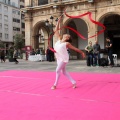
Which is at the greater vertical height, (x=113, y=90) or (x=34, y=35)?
(x=34, y=35)

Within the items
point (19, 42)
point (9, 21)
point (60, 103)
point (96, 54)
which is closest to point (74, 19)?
point (96, 54)

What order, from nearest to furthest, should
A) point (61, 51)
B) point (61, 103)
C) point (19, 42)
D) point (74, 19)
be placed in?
1. point (61, 103)
2. point (61, 51)
3. point (74, 19)
4. point (19, 42)

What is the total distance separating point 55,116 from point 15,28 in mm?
83265

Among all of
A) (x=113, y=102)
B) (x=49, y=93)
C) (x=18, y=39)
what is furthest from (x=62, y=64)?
(x=18, y=39)

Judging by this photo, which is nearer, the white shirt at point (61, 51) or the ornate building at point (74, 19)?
the white shirt at point (61, 51)

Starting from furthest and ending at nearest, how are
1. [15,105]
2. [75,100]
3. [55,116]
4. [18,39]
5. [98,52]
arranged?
[18,39], [98,52], [75,100], [15,105], [55,116]

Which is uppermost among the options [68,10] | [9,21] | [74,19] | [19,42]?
[9,21]

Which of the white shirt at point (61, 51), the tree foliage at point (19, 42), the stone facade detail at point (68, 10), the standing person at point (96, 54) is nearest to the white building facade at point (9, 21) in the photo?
the tree foliage at point (19, 42)

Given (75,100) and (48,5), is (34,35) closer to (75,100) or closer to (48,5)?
(48,5)

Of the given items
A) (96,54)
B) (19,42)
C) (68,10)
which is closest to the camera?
(96,54)

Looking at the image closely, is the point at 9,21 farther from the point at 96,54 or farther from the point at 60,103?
the point at 60,103

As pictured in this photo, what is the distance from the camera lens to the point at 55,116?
4.68 metres

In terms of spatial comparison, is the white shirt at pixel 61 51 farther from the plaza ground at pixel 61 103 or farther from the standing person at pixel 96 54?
the standing person at pixel 96 54

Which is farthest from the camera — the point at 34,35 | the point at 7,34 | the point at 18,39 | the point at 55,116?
the point at 7,34
